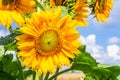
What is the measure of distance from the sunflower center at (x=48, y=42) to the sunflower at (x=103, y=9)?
468mm

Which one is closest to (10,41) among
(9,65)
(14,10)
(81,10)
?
(14,10)

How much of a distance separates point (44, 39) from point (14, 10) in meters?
0.20

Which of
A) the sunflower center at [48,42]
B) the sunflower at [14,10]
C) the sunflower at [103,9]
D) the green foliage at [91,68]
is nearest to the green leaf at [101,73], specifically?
the green foliage at [91,68]

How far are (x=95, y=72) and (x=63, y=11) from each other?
455 mm

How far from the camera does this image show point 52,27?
208 centimetres

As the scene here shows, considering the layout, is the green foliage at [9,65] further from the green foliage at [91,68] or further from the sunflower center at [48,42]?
the sunflower center at [48,42]

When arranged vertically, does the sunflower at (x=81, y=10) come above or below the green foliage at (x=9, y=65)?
above

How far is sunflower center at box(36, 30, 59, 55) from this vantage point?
82.4 inches

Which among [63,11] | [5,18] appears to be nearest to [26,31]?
[5,18]

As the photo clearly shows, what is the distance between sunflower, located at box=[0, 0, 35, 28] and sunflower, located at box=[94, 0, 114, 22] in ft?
1.76

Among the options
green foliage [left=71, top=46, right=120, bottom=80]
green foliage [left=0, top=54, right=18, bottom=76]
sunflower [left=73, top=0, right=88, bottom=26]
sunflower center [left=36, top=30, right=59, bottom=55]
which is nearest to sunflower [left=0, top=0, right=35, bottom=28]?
sunflower center [left=36, top=30, right=59, bottom=55]

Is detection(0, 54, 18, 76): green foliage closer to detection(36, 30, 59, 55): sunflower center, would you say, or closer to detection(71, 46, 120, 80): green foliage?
detection(71, 46, 120, 80): green foliage

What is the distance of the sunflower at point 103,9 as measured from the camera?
2533 millimetres

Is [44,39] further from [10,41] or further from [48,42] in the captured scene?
[10,41]
